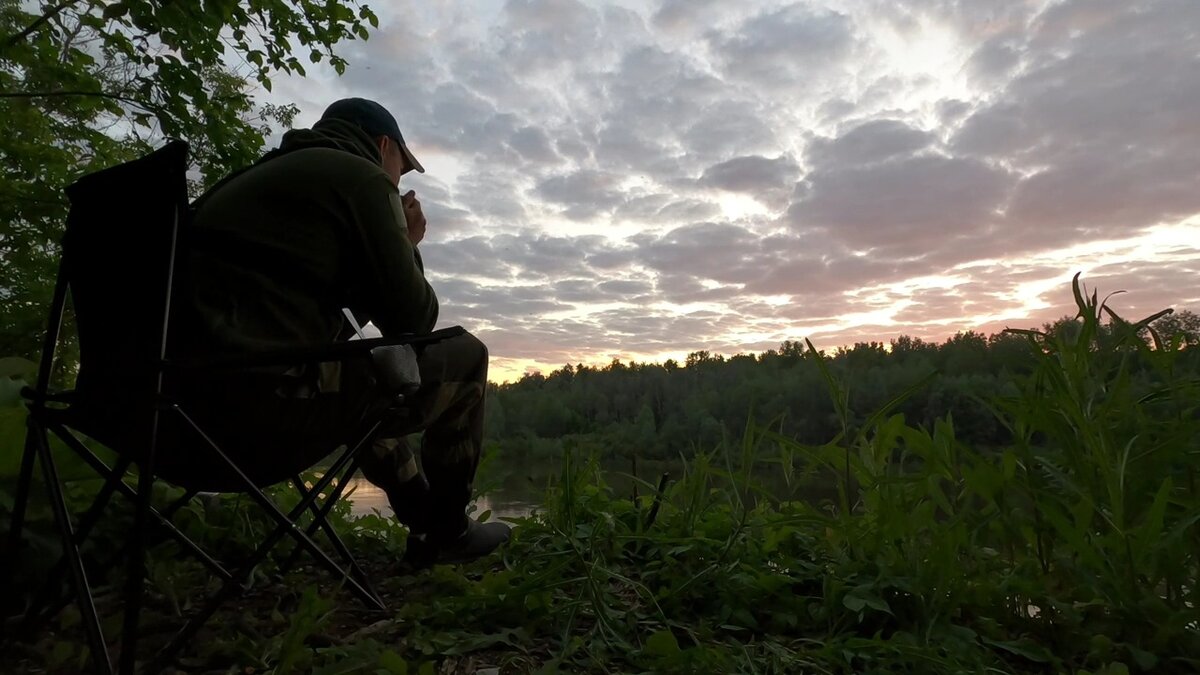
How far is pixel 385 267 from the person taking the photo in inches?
70.9

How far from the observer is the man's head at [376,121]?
2.24 metres

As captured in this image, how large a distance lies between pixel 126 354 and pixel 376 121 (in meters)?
1.11

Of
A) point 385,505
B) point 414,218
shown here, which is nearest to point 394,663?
point 414,218

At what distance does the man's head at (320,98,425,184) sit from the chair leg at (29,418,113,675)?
45.1 inches

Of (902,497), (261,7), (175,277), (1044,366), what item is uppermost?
(261,7)

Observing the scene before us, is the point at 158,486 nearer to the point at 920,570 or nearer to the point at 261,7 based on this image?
the point at 920,570

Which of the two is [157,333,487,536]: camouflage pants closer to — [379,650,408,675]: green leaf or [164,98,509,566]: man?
[164,98,509,566]: man

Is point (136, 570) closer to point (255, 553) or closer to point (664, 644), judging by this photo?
point (255, 553)

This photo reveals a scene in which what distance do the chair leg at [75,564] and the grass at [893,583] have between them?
12.3 inches

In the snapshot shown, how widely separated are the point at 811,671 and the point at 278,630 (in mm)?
1321

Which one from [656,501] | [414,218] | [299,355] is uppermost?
[414,218]

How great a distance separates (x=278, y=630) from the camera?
1.84 meters

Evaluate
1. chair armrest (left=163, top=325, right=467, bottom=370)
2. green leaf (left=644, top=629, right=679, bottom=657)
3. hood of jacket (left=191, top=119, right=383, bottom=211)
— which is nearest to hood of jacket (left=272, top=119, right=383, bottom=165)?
hood of jacket (left=191, top=119, right=383, bottom=211)

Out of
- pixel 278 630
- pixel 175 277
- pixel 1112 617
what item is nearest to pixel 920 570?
pixel 1112 617
